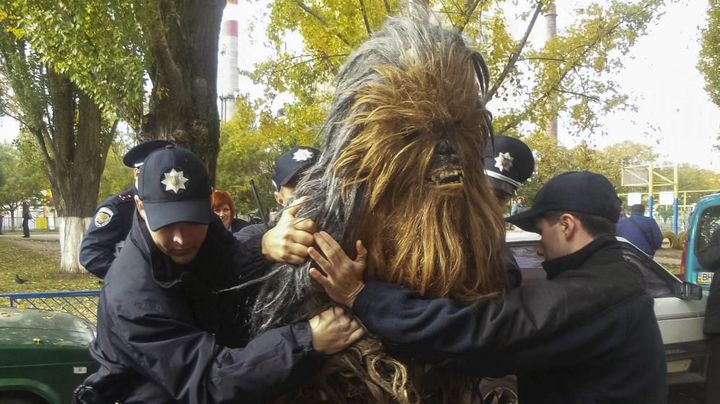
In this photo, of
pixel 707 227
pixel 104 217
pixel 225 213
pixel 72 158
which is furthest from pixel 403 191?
pixel 72 158

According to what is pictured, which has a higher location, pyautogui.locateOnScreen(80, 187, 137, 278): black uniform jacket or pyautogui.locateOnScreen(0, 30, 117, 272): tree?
pyautogui.locateOnScreen(0, 30, 117, 272): tree

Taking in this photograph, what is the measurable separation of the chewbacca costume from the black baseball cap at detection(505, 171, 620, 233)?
537mm

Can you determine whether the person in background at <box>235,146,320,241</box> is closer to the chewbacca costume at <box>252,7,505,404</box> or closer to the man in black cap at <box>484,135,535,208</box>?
the man in black cap at <box>484,135,535,208</box>

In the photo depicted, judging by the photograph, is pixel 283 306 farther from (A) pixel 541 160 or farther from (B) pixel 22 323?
(A) pixel 541 160

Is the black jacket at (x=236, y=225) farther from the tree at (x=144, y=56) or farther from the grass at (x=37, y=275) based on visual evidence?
the grass at (x=37, y=275)

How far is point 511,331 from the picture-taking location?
1379 millimetres

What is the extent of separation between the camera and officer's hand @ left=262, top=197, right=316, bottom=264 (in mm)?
1403

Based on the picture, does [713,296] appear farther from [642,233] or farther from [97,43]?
[97,43]

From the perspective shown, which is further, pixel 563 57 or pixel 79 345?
pixel 563 57

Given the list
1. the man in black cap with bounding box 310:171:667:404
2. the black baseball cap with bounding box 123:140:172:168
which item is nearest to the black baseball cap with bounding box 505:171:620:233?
the man in black cap with bounding box 310:171:667:404

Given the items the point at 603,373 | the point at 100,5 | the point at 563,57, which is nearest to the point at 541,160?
the point at 563,57

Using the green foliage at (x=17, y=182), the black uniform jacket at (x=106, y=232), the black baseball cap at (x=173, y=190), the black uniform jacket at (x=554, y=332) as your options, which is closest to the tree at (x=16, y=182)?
the green foliage at (x=17, y=182)

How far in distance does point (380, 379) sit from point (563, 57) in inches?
326

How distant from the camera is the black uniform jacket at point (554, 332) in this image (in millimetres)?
1356
